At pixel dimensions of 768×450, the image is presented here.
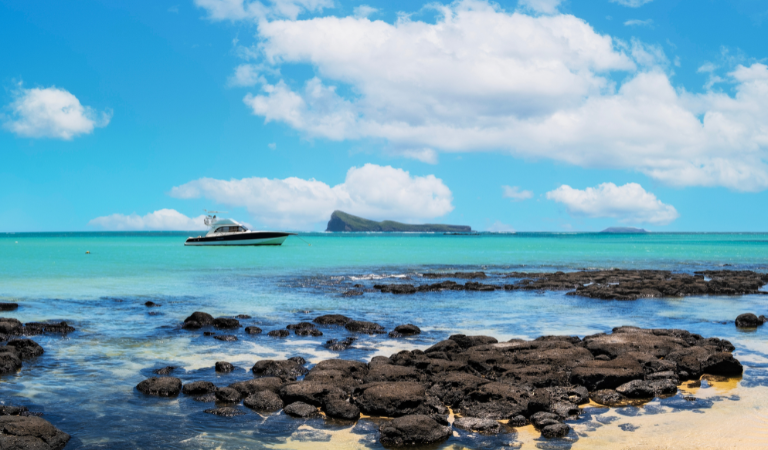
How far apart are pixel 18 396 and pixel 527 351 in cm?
1010

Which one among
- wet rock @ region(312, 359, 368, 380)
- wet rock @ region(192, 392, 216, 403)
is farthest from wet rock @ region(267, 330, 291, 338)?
wet rock @ region(192, 392, 216, 403)

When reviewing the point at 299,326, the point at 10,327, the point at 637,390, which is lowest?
the point at 637,390

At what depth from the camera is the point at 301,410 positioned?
9008mm

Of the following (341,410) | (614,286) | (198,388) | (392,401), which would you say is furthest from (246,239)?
(392,401)

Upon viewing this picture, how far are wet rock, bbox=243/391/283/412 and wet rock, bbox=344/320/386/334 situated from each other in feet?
22.9

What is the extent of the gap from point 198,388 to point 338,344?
4794mm

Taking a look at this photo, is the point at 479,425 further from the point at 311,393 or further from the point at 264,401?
the point at 264,401

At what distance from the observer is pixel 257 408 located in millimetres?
9242

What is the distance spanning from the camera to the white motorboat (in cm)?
6962

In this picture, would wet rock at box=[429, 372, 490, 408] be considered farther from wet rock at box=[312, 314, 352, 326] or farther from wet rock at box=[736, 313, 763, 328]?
wet rock at box=[736, 313, 763, 328]

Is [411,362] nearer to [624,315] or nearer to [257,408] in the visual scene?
[257,408]

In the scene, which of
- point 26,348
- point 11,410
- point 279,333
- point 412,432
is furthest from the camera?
point 279,333

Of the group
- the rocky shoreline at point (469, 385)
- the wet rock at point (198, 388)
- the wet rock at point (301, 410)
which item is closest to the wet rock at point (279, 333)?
the rocky shoreline at point (469, 385)

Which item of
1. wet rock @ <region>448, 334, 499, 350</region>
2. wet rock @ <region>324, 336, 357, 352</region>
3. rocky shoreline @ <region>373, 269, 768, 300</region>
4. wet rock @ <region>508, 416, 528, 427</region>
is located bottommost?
wet rock @ <region>508, 416, 528, 427</region>
